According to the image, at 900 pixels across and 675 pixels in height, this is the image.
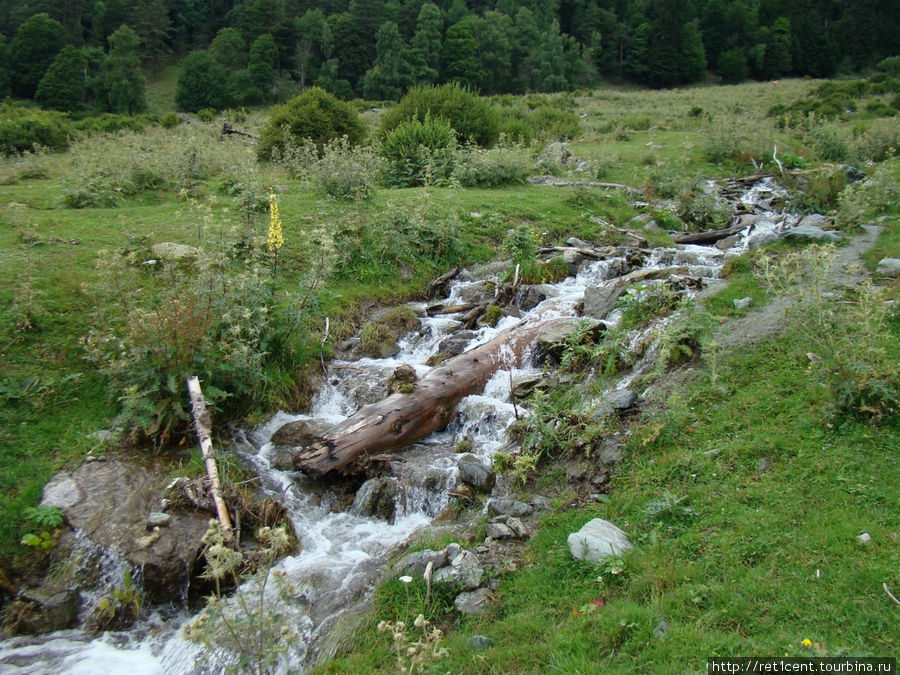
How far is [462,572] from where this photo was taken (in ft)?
16.1

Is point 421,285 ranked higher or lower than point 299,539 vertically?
higher

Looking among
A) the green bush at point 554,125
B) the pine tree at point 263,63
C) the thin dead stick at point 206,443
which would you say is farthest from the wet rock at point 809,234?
the pine tree at point 263,63

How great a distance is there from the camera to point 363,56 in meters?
68.2

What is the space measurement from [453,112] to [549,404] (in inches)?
656

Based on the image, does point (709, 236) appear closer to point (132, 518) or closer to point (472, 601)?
point (472, 601)

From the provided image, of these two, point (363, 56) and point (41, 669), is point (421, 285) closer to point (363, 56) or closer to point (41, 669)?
point (41, 669)

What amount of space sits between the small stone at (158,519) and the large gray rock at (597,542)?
13.4 feet

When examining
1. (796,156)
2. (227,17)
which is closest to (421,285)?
(796,156)

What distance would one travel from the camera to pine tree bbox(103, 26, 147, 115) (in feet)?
164

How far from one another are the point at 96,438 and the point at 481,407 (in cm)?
481

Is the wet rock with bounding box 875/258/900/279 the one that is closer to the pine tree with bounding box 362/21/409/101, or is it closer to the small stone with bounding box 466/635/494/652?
the small stone with bounding box 466/635/494/652

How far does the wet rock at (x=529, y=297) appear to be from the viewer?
1077 cm

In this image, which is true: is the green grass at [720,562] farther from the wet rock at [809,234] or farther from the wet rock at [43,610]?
the wet rock at [809,234]

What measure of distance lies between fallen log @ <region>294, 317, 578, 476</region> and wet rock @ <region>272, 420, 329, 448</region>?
40 centimetres
